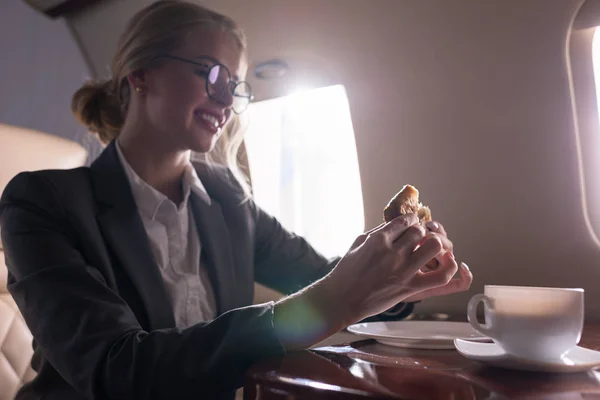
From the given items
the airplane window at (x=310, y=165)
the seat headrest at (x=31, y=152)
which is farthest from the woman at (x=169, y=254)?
the airplane window at (x=310, y=165)

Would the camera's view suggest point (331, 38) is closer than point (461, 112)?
No

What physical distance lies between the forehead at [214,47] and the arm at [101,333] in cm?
50

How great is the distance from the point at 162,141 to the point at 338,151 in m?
0.81

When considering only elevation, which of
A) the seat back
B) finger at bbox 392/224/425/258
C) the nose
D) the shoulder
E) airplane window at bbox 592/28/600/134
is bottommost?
the seat back

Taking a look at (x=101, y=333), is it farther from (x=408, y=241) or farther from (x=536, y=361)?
(x=536, y=361)

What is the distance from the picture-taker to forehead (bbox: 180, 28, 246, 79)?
1281 millimetres

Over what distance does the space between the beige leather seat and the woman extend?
0.29 m

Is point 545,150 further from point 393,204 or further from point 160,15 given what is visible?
point 160,15

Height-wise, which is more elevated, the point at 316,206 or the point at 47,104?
the point at 47,104

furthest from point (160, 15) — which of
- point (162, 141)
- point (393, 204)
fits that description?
point (393, 204)

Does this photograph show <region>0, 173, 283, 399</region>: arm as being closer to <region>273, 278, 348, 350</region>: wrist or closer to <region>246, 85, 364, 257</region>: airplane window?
<region>273, 278, 348, 350</region>: wrist

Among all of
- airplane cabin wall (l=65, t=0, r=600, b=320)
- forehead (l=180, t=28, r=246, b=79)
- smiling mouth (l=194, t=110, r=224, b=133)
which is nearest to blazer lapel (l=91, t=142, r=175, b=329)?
smiling mouth (l=194, t=110, r=224, b=133)

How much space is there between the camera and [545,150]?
4.59 feet

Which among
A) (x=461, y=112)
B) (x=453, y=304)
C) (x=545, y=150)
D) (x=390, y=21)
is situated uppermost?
(x=390, y=21)
